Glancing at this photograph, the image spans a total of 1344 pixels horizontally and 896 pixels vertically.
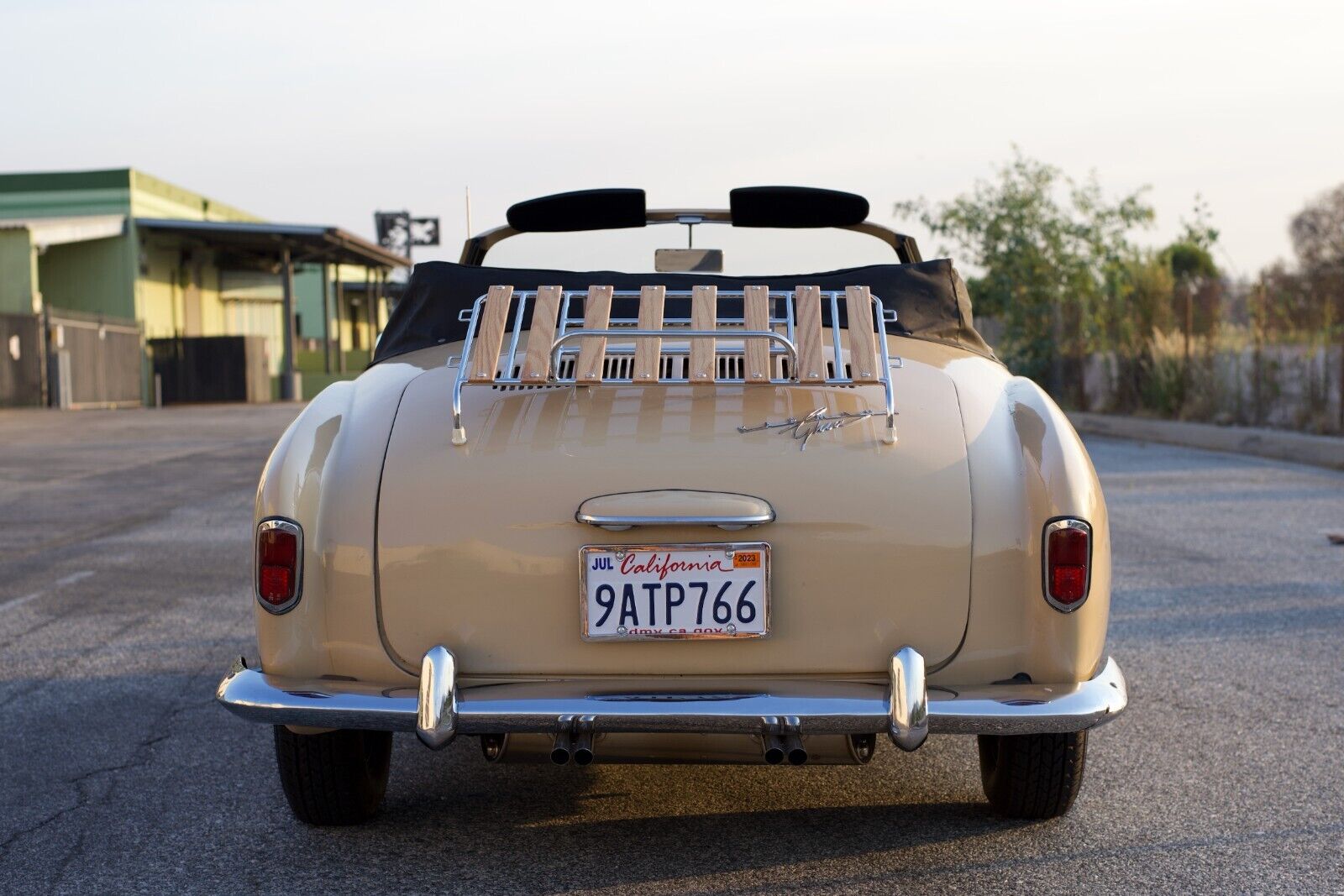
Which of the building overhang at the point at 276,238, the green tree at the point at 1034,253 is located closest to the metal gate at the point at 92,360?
the building overhang at the point at 276,238

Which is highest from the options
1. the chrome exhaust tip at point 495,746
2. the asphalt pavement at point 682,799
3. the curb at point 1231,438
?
the chrome exhaust tip at point 495,746

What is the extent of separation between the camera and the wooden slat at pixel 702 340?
10.6ft

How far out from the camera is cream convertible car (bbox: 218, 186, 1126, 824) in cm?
284

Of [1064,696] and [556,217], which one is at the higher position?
[556,217]

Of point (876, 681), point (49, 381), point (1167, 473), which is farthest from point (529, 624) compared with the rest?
point (49, 381)

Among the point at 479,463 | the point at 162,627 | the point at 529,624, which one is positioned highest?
the point at 479,463

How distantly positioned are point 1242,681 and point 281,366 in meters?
42.5

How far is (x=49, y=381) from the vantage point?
94.6ft

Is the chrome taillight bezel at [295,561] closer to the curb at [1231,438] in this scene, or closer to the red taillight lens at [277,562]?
the red taillight lens at [277,562]

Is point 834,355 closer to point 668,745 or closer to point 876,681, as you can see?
point 876,681

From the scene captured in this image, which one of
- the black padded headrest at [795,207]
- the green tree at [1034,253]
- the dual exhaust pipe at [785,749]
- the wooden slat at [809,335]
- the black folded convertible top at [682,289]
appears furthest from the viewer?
the green tree at [1034,253]

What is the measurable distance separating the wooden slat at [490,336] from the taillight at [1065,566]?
49.6 inches

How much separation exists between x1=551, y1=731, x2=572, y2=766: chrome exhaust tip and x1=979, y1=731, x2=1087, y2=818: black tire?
1.02m

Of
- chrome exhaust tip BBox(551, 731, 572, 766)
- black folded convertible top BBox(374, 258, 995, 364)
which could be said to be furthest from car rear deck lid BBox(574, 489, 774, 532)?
black folded convertible top BBox(374, 258, 995, 364)
